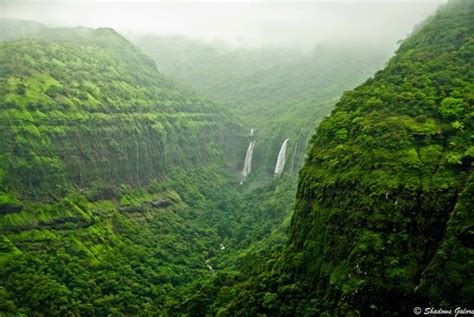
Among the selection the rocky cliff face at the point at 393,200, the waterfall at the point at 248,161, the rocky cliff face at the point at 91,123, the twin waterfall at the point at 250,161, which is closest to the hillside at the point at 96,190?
the rocky cliff face at the point at 91,123

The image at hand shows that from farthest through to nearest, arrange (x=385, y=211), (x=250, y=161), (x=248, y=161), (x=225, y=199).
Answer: (x=248, y=161)
(x=250, y=161)
(x=225, y=199)
(x=385, y=211)

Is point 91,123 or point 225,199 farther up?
point 91,123

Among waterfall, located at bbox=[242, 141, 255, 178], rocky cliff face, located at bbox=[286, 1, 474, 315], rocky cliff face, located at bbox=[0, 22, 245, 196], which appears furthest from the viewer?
waterfall, located at bbox=[242, 141, 255, 178]

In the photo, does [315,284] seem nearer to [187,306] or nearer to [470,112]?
[187,306]

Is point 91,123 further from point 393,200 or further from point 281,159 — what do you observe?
point 393,200

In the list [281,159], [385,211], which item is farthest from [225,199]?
[385,211]

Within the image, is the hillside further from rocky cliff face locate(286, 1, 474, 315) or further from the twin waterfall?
rocky cliff face locate(286, 1, 474, 315)

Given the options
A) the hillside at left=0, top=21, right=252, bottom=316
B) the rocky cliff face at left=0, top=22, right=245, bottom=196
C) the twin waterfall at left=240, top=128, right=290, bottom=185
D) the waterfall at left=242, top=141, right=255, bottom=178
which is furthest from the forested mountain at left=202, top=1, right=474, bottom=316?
the waterfall at left=242, top=141, right=255, bottom=178
